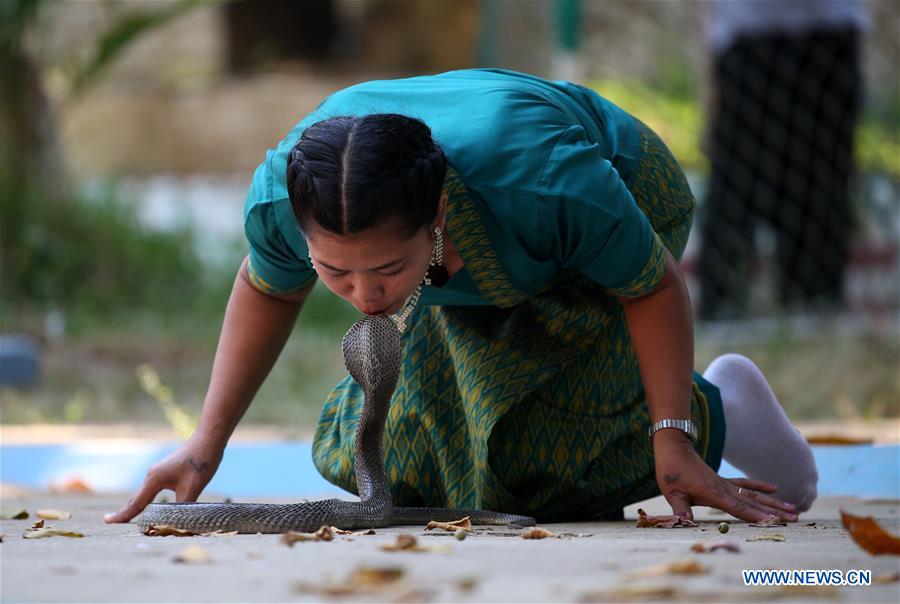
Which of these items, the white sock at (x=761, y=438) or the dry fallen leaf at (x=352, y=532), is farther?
the white sock at (x=761, y=438)

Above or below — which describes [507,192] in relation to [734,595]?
above

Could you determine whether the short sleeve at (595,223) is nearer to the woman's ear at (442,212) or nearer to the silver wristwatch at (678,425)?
the woman's ear at (442,212)

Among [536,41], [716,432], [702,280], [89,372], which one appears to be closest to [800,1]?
[702,280]

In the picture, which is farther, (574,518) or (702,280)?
(702,280)

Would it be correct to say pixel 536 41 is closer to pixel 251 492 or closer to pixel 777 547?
pixel 251 492

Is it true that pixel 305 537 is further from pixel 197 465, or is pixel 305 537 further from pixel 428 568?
pixel 197 465

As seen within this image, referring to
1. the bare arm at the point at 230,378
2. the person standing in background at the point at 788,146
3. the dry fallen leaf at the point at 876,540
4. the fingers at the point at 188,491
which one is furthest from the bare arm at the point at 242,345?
the person standing in background at the point at 788,146

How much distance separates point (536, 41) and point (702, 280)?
2.43 m

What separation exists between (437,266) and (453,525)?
0.55 m

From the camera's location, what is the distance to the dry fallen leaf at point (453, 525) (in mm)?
2984

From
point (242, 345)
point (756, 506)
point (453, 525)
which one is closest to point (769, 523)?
point (756, 506)

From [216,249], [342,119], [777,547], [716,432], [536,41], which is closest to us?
[777,547]

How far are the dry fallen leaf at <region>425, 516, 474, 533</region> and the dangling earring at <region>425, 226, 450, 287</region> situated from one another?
51 centimetres

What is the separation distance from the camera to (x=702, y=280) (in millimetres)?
8328
